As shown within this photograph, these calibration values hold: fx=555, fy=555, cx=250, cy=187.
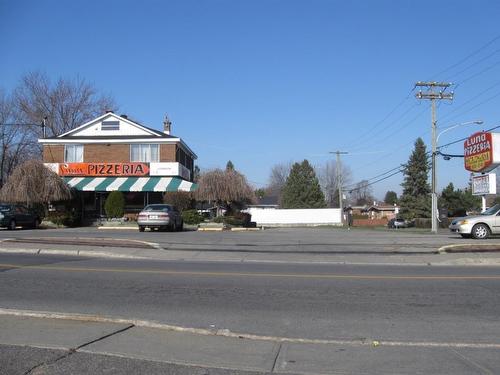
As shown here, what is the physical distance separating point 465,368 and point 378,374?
98 centimetres

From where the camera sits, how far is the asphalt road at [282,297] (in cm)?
766

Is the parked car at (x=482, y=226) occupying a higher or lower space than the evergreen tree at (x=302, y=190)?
lower

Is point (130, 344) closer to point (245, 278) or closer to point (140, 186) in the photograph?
point (245, 278)

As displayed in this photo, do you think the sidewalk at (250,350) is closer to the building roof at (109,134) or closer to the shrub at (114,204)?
the shrub at (114,204)

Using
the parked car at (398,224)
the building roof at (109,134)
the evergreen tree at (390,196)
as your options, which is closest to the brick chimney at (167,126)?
the building roof at (109,134)

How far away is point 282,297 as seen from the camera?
9859 millimetres

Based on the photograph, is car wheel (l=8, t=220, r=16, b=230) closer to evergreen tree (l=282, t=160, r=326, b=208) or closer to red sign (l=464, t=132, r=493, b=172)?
red sign (l=464, t=132, r=493, b=172)

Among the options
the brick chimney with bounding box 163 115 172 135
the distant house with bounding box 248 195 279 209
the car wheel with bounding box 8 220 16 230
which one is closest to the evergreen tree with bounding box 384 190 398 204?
the distant house with bounding box 248 195 279 209

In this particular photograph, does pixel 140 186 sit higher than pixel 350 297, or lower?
higher

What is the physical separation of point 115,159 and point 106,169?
115 cm

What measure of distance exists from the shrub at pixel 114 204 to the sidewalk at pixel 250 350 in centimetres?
3477

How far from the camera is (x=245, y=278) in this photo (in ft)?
39.5

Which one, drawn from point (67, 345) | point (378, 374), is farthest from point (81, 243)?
point (378, 374)

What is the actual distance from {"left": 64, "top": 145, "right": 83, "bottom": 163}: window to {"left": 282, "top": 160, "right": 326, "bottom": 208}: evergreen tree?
5461cm
